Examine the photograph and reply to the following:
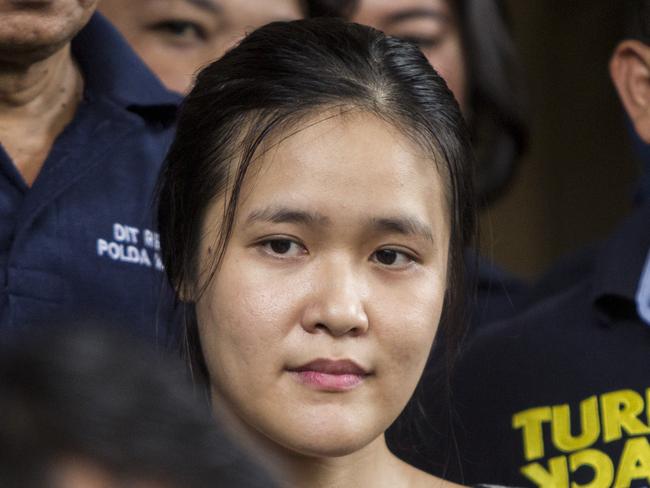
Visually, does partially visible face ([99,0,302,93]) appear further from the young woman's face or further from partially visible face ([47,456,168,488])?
partially visible face ([47,456,168,488])

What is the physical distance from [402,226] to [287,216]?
0.50 feet

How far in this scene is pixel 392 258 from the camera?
1.81 metres

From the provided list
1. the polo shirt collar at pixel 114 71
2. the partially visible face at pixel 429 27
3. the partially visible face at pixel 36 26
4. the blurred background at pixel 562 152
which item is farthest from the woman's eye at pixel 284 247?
the blurred background at pixel 562 152

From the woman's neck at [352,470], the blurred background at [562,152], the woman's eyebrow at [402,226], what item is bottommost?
the blurred background at [562,152]

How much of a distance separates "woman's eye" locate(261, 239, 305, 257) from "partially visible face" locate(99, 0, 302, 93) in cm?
108

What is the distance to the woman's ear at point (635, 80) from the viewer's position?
254cm

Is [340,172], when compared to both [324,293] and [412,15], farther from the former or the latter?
[412,15]

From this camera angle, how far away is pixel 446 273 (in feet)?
6.37

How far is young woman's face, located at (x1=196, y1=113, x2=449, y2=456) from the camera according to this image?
5.71 ft

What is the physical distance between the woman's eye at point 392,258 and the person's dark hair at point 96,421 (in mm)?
949

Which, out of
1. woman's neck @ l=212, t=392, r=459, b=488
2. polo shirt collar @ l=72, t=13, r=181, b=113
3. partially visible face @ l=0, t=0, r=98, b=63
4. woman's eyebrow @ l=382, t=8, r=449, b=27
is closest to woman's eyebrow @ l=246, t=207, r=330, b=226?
woman's neck @ l=212, t=392, r=459, b=488

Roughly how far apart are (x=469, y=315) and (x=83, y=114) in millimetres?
686

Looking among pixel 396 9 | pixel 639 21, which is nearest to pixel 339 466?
pixel 639 21

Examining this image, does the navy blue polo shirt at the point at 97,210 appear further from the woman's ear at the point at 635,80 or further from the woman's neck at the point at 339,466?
the woman's ear at the point at 635,80
